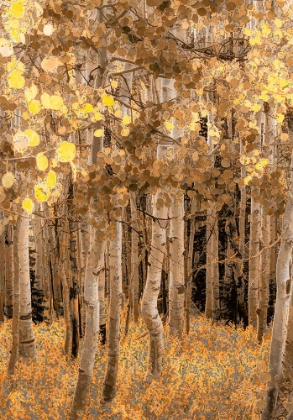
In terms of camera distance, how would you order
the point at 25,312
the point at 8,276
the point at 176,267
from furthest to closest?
Answer: the point at 8,276 < the point at 25,312 < the point at 176,267

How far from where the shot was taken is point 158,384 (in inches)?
251

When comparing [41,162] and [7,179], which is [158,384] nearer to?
[7,179]

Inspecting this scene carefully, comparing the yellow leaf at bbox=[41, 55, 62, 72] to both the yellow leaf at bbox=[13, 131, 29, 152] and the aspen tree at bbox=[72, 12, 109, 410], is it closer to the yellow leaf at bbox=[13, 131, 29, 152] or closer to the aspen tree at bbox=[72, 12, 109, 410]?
the yellow leaf at bbox=[13, 131, 29, 152]

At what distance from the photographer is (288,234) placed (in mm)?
4590

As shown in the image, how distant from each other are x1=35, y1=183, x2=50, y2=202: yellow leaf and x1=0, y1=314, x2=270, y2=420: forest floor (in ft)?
8.83

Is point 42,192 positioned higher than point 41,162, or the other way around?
point 41,162

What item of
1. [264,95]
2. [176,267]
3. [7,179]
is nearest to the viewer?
[7,179]

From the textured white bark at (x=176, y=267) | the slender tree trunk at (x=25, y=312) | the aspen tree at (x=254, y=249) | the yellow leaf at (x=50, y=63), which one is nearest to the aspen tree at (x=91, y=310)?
the yellow leaf at (x=50, y=63)

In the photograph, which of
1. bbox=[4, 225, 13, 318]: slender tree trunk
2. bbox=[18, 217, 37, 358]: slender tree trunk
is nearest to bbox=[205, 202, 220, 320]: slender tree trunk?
bbox=[18, 217, 37, 358]: slender tree trunk

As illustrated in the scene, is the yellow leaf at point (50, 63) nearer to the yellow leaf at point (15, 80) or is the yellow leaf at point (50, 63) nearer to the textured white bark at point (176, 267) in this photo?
the yellow leaf at point (15, 80)

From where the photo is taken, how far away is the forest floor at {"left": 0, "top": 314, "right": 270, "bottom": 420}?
5828 millimetres

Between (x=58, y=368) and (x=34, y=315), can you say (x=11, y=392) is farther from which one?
(x=34, y=315)

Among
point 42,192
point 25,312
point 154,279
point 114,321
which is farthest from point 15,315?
point 42,192

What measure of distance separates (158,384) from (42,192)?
13.4ft
